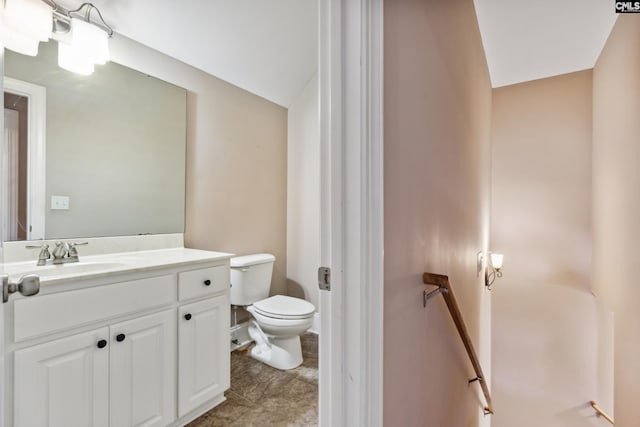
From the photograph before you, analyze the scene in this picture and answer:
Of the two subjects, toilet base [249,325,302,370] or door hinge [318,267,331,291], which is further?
toilet base [249,325,302,370]

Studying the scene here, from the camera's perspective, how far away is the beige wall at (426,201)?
94 centimetres

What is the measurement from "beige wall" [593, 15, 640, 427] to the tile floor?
1.99 meters

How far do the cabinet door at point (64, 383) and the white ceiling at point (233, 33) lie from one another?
5.53 feet

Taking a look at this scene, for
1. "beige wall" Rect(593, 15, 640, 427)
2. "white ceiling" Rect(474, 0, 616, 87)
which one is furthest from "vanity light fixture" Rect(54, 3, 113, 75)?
"beige wall" Rect(593, 15, 640, 427)

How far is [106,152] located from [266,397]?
1.72m

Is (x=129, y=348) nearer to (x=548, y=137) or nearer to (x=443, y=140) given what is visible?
(x=443, y=140)

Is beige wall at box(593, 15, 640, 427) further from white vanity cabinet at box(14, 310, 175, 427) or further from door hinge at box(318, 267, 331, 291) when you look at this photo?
white vanity cabinet at box(14, 310, 175, 427)

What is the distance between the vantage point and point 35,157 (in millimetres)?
1557

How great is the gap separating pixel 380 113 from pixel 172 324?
1412 mm

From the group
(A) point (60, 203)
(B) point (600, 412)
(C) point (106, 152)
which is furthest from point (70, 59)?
(B) point (600, 412)

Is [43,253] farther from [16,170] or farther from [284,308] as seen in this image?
[284,308]

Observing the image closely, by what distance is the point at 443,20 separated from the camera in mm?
1431

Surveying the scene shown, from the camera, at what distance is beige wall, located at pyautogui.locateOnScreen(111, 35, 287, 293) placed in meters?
2.23

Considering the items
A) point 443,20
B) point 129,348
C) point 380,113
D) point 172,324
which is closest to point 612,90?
point 443,20
